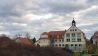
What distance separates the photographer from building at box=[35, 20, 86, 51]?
347 feet

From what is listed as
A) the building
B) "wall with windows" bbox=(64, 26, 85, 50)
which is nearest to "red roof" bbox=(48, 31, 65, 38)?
the building

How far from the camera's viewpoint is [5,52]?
64.6 feet

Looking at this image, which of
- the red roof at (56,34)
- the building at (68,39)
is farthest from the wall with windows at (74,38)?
the red roof at (56,34)

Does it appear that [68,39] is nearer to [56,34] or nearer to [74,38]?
[74,38]

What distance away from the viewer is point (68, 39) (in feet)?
357

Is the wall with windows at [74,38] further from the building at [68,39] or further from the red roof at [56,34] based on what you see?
the red roof at [56,34]

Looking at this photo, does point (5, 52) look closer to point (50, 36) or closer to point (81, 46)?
point (81, 46)

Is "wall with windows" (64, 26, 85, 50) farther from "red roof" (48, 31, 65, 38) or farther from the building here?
"red roof" (48, 31, 65, 38)

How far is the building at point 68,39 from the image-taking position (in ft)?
347

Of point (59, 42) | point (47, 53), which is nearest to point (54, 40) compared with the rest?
point (59, 42)

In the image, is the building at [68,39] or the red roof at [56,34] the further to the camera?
the red roof at [56,34]

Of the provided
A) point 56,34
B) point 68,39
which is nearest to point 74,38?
point 68,39

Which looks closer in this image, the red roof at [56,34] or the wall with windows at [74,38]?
the wall with windows at [74,38]

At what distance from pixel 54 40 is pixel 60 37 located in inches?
109
